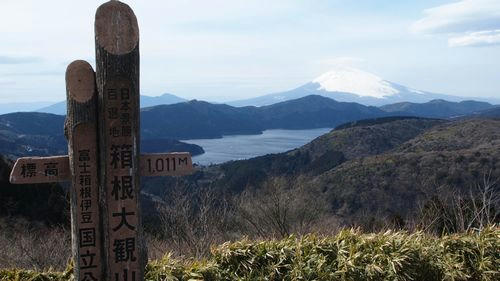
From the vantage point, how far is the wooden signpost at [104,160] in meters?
3.97

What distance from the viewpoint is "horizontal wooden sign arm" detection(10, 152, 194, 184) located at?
13.1 feet

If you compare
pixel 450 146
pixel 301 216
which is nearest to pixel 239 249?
pixel 301 216

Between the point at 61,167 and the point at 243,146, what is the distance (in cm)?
14581

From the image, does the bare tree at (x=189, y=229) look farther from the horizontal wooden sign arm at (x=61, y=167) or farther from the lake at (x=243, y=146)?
the lake at (x=243, y=146)

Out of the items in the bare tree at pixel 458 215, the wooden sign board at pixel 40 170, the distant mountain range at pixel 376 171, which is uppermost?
the wooden sign board at pixel 40 170

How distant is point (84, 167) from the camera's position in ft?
13.2

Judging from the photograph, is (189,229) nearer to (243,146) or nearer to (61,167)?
(61,167)

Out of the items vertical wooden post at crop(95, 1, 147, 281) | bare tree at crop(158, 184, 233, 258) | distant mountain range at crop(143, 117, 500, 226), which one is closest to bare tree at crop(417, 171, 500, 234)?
distant mountain range at crop(143, 117, 500, 226)

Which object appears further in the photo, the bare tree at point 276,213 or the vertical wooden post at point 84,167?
the bare tree at point 276,213

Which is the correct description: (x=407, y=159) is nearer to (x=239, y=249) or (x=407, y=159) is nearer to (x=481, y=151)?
(x=481, y=151)

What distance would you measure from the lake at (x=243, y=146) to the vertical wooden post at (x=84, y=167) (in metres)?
107

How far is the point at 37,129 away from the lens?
13125cm

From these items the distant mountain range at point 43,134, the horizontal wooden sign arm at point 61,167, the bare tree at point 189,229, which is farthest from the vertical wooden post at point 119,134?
the distant mountain range at point 43,134

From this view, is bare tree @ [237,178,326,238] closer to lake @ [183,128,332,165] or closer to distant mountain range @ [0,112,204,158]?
distant mountain range @ [0,112,204,158]
